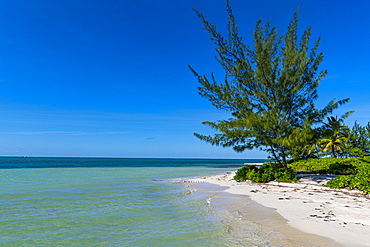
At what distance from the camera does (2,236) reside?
5.06 meters

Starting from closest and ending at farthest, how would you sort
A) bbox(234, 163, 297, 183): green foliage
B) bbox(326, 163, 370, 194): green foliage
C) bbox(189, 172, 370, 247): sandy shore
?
bbox(189, 172, 370, 247): sandy shore < bbox(326, 163, 370, 194): green foliage < bbox(234, 163, 297, 183): green foliage

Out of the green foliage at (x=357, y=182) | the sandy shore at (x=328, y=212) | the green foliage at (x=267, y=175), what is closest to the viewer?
the sandy shore at (x=328, y=212)

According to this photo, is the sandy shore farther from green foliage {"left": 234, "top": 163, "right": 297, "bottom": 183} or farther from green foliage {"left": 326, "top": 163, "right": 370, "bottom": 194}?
green foliage {"left": 234, "top": 163, "right": 297, "bottom": 183}

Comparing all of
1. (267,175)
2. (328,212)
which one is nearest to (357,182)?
(328,212)

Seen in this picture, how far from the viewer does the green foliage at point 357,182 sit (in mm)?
9391

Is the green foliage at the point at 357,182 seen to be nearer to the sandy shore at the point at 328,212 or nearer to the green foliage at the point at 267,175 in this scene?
the sandy shore at the point at 328,212

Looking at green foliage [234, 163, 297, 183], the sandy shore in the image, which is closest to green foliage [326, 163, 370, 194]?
the sandy shore

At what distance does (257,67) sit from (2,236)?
13805mm

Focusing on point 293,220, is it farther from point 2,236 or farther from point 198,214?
point 2,236

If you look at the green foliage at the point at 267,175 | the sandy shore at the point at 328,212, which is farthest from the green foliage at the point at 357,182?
the green foliage at the point at 267,175

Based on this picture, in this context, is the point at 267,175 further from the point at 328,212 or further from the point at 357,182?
the point at 328,212

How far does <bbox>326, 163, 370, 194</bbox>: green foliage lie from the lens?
30.8ft

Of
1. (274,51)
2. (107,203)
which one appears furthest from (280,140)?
(107,203)

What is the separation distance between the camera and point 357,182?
32.4ft
